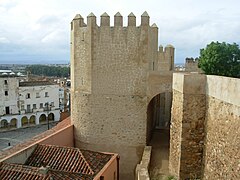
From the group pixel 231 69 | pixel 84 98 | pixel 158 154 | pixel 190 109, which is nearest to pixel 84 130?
pixel 84 98

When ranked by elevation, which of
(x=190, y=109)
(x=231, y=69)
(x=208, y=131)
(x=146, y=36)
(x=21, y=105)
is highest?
(x=146, y=36)

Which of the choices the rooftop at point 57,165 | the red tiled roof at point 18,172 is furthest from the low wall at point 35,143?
the red tiled roof at point 18,172

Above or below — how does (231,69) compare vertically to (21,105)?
above

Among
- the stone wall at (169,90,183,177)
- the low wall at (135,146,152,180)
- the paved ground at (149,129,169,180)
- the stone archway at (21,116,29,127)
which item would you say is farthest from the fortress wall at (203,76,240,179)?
the stone archway at (21,116,29,127)

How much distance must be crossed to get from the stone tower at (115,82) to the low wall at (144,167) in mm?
569

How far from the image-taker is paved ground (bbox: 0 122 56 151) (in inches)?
875

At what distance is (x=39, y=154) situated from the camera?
9.16 m

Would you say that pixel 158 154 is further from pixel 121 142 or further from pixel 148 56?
pixel 148 56

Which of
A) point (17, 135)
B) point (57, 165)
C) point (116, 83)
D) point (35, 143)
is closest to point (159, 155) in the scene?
point (116, 83)

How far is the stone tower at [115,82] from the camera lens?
10336 mm

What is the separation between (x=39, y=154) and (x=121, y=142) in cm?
304

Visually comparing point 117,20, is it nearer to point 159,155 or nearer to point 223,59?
point 159,155

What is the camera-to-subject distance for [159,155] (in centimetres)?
1020

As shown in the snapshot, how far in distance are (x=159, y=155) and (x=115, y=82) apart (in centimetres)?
306
